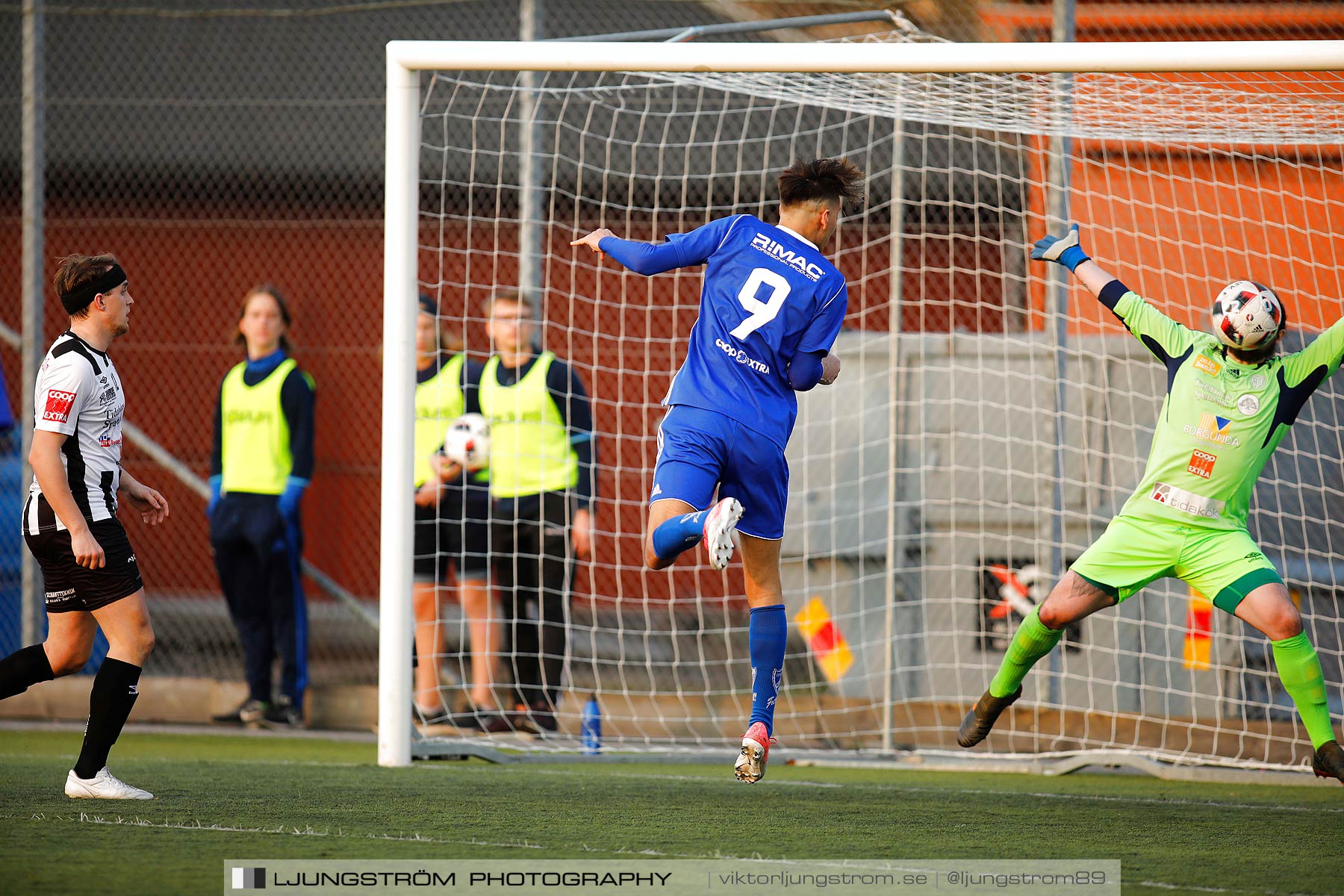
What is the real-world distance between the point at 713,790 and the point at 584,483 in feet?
8.26

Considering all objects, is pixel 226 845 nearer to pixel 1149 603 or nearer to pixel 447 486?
pixel 447 486

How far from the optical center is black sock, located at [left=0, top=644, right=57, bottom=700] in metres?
4.87

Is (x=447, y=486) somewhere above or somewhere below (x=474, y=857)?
above

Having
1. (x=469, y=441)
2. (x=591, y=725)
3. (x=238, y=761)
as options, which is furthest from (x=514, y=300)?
(x=238, y=761)

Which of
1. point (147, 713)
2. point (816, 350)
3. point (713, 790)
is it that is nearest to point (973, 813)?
point (713, 790)

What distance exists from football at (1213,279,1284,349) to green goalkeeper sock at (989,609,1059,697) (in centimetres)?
127

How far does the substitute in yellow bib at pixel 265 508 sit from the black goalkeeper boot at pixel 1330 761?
16.6ft

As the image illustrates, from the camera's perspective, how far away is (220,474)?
789 centimetres

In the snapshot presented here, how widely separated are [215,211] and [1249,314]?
812 cm

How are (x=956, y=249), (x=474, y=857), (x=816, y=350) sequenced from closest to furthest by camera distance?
(x=474, y=857), (x=816, y=350), (x=956, y=249)

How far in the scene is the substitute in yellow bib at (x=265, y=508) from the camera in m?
7.68

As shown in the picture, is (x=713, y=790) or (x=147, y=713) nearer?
(x=713, y=790)

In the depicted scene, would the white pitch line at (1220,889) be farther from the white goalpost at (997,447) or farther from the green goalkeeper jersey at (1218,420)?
the white goalpost at (997,447)

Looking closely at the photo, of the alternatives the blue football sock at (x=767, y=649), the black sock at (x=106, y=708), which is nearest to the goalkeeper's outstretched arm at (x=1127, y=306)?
the blue football sock at (x=767, y=649)
